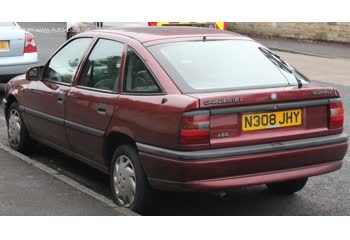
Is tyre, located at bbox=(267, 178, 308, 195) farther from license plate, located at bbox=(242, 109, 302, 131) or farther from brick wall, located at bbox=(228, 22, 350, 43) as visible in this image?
brick wall, located at bbox=(228, 22, 350, 43)

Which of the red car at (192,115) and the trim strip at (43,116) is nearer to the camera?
the red car at (192,115)

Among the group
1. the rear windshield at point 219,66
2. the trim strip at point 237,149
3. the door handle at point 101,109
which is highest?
the rear windshield at point 219,66

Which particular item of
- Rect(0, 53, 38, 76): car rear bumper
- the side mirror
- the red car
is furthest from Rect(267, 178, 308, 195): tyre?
Rect(0, 53, 38, 76): car rear bumper

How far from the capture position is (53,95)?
604 centimetres

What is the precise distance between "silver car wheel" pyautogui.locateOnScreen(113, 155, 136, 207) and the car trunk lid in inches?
32.8

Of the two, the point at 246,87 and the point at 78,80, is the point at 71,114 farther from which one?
the point at 246,87

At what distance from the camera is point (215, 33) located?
5578 millimetres

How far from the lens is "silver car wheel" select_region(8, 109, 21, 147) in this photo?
692 cm

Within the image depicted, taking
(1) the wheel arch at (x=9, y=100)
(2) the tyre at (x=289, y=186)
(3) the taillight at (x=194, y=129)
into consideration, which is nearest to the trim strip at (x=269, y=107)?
(3) the taillight at (x=194, y=129)

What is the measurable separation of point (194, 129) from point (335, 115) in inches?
50.7

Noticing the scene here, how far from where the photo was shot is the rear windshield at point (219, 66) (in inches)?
189

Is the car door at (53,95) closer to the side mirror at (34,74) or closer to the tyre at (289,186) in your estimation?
the side mirror at (34,74)

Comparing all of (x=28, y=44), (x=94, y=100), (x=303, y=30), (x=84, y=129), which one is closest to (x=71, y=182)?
(x=84, y=129)
